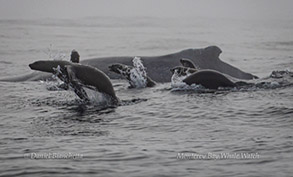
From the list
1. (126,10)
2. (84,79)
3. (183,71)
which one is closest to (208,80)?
(183,71)

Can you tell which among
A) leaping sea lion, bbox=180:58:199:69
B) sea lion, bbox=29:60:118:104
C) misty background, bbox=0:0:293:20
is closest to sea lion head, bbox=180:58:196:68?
leaping sea lion, bbox=180:58:199:69

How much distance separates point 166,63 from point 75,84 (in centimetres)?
570

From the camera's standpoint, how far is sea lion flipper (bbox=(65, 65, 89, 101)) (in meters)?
12.2

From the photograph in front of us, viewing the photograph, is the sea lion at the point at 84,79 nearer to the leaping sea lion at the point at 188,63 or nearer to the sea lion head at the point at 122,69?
the sea lion head at the point at 122,69

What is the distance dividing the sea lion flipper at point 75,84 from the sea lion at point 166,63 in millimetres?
4588

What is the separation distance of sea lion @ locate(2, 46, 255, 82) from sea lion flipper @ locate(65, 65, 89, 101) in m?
4.59

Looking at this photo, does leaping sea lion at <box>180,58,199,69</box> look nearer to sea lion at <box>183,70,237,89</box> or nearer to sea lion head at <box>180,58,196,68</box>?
sea lion head at <box>180,58,196,68</box>

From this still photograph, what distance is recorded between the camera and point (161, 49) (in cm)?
3322

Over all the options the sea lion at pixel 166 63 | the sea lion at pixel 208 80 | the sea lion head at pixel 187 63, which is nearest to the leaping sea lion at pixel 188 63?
the sea lion head at pixel 187 63

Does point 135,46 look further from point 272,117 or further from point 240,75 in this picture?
point 272,117

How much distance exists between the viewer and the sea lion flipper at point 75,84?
1223 cm

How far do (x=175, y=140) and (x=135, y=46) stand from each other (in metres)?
26.3

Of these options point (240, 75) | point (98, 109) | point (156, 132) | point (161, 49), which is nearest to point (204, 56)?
point (240, 75)

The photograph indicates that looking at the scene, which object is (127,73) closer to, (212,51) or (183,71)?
(183,71)
